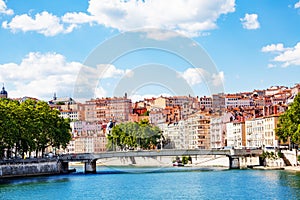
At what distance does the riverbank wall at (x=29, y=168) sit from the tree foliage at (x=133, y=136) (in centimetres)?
4068

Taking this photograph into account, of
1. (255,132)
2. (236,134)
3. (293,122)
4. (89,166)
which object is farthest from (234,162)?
(236,134)

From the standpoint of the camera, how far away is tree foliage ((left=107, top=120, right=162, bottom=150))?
118794 mm

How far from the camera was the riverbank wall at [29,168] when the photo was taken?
63.4 metres

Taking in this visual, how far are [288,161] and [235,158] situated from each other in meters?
9.12

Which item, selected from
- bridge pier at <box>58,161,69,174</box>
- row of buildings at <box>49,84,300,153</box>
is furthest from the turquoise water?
row of buildings at <box>49,84,300,153</box>

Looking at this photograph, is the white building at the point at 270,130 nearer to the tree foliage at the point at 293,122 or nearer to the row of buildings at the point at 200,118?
the row of buildings at the point at 200,118

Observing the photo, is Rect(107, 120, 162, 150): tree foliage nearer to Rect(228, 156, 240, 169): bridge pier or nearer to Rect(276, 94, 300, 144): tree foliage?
Rect(228, 156, 240, 169): bridge pier

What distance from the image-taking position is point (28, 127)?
70500 mm

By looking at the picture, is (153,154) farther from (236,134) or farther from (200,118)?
(200,118)

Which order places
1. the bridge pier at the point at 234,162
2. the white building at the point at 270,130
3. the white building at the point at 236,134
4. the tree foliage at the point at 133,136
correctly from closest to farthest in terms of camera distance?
the bridge pier at the point at 234,162
the white building at the point at 270,130
the white building at the point at 236,134
the tree foliage at the point at 133,136

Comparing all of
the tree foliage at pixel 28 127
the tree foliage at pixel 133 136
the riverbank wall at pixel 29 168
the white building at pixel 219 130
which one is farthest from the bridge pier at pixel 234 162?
the white building at pixel 219 130

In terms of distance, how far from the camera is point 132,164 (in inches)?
4614

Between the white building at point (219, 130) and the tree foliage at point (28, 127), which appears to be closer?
the tree foliage at point (28, 127)

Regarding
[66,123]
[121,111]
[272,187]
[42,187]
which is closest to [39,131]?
[66,123]
